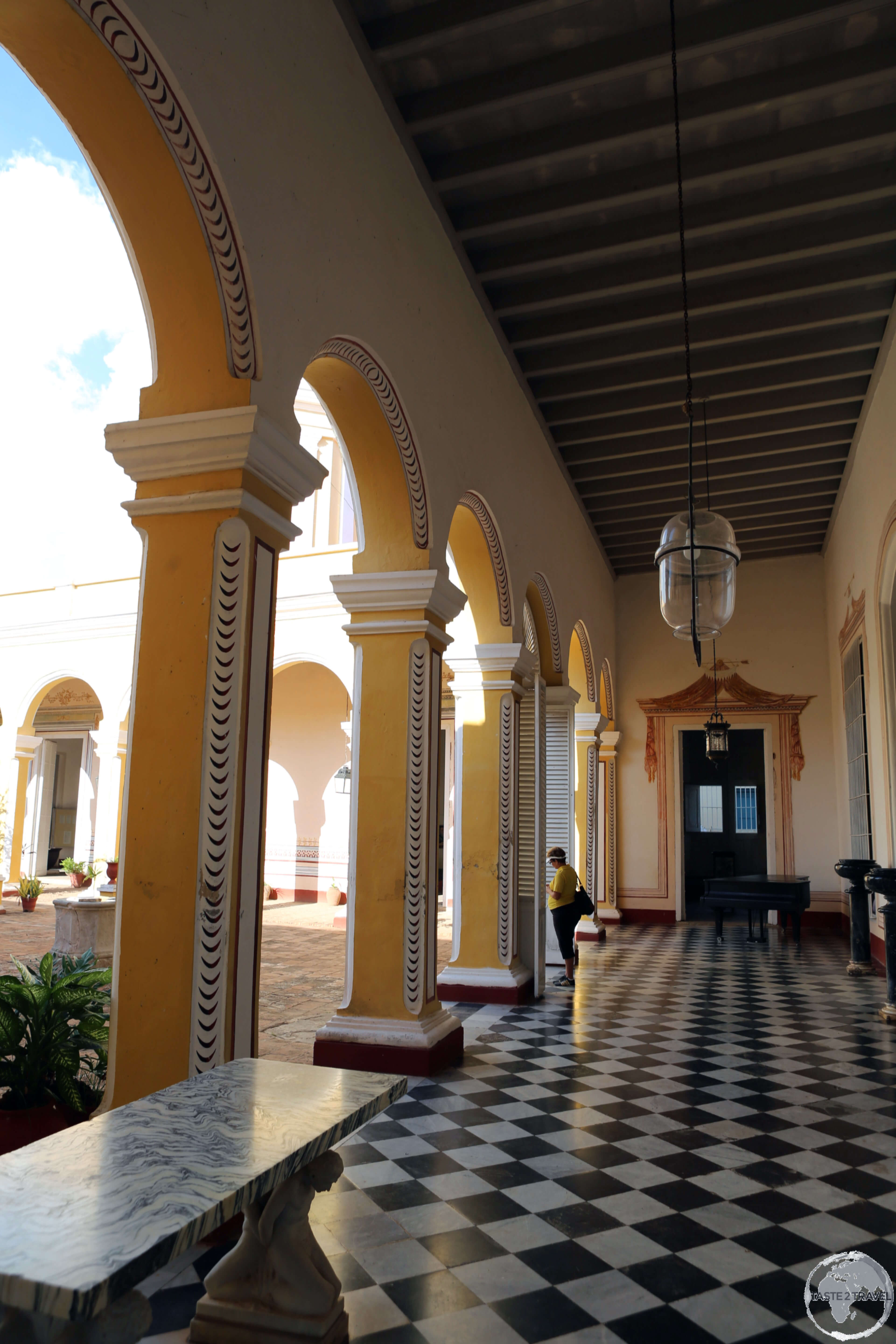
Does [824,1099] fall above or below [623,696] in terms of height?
below

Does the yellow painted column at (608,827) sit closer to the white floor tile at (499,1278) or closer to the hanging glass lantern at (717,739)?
the hanging glass lantern at (717,739)

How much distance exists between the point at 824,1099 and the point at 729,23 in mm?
5391

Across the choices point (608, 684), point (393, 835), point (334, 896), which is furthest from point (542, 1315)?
point (334, 896)

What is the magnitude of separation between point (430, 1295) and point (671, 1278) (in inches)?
29.0

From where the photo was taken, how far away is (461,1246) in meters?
2.93

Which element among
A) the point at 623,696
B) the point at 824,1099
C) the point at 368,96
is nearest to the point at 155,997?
the point at 824,1099

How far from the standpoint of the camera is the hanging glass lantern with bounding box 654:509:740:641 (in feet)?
14.7

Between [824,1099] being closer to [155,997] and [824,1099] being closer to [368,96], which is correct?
[155,997]

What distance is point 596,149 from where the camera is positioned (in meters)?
5.10

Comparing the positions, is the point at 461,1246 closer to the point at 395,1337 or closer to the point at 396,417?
the point at 395,1337

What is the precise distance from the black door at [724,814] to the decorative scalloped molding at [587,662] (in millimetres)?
3817

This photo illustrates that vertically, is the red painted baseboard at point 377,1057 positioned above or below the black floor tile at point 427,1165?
above

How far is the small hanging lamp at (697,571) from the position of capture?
4.46 meters

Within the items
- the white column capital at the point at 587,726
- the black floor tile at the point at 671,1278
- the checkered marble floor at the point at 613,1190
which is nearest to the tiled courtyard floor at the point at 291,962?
the checkered marble floor at the point at 613,1190
